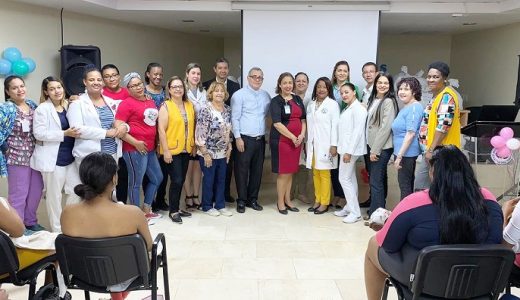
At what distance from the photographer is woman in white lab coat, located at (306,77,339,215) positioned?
4.43m

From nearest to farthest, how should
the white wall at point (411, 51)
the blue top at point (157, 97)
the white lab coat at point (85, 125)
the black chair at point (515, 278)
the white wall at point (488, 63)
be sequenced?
the black chair at point (515, 278)
the white lab coat at point (85, 125)
the blue top at point (157, 97)
the white wall at point (488, 63)
the white wall at point (411, 51)

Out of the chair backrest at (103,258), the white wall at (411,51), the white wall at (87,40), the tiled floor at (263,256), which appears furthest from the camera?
the white wall at (411,51)

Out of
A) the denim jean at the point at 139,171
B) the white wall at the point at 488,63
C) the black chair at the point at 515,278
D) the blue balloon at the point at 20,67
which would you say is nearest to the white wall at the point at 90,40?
the blue balloon at the point at 20,67

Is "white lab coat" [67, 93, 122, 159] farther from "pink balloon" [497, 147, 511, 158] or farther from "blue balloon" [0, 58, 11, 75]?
"pink balloon" [497, 147, 511, 158]

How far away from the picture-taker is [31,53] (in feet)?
19.1

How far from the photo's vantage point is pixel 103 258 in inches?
76.1

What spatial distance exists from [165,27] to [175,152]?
5.12m

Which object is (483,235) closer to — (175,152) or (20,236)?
(20,236)

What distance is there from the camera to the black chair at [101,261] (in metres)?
1.91

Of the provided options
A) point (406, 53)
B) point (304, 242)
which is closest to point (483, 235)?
point (304, 242)

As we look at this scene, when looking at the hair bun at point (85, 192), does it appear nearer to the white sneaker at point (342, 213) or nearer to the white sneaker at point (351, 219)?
the white sneaker at point (351, 219)

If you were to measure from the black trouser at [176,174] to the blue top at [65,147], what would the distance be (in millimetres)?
955

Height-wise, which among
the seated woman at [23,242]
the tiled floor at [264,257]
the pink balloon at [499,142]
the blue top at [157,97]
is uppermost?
the blue top at [157,97]

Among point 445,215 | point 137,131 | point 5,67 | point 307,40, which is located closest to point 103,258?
point 445,215
